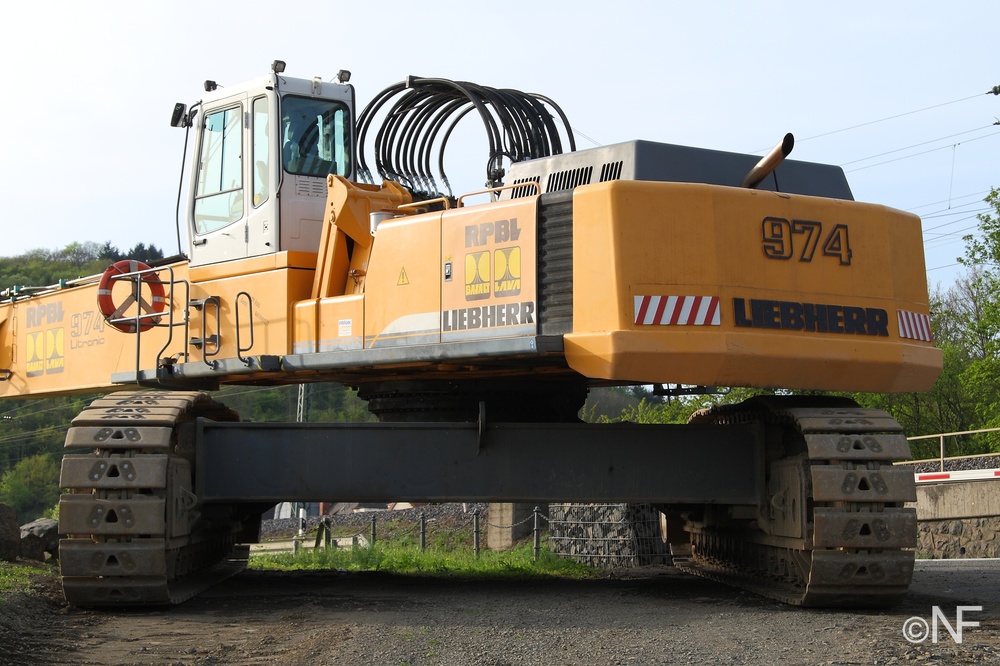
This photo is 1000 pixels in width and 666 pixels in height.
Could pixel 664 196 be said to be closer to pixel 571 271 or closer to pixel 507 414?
pixel 571 271

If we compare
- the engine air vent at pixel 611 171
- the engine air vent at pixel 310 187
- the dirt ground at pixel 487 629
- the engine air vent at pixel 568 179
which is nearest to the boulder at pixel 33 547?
the dirt ground at pixel 487 629

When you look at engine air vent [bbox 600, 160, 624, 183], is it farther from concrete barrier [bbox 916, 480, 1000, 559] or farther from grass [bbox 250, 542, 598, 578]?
concrete barrier [bbox 916, 480, 1000, 559]

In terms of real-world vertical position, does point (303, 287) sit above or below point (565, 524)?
above

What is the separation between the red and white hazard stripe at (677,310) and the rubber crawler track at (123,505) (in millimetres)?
3683

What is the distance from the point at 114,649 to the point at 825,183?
6.70 m

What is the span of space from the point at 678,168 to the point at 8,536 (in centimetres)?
756

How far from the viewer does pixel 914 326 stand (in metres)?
9.93

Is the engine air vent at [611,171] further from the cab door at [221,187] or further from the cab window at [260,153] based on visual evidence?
the cab door at [221,187]

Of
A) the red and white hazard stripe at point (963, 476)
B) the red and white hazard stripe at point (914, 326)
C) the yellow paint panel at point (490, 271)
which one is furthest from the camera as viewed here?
the red and white hazard stripe at point (963, 476)

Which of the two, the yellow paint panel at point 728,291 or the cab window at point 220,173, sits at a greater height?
the cab window at point 220,173

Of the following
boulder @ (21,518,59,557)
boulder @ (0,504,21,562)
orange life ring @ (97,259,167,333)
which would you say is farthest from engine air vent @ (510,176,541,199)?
boulder @ (21,518,59,557)

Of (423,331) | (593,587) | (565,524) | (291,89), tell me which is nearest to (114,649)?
(423,331)

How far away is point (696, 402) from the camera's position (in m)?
40.5

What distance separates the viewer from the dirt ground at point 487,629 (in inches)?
279
